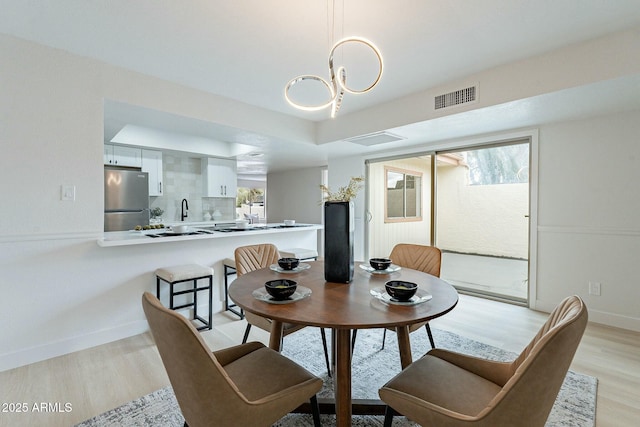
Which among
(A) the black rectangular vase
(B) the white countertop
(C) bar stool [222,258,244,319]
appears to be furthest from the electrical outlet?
(C) bar stool [222,258,244,319]

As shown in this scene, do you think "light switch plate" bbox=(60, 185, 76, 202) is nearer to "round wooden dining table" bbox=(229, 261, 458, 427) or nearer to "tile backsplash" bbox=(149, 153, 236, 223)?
"round wooden dining table" bbox=(229, 261, 458, 427)

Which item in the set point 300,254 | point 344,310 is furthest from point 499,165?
point 344,310

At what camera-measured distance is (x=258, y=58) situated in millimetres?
2484

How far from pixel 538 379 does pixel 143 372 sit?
7.75ft

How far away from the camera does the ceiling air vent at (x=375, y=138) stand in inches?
147

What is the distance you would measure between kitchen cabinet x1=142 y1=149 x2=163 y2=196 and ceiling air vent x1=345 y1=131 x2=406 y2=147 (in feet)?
10.3

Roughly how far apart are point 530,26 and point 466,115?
40.4 inches

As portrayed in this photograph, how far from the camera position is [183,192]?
18.0 ft

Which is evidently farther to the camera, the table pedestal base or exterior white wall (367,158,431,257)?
exterior white wall (367,158,431,257)

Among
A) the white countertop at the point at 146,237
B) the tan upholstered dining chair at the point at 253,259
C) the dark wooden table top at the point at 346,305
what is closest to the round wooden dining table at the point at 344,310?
the dark wooden table top at the point at 346,305

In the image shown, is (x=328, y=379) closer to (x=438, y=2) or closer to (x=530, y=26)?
(x=438, y=2)

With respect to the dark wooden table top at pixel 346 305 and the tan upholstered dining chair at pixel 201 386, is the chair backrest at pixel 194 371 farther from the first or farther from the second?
the dark wooden table top at pixel 346 305

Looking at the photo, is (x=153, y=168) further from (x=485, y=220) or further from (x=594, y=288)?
(x=594, y=288)

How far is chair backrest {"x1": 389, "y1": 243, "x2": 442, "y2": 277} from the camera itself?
2359 millimetres
